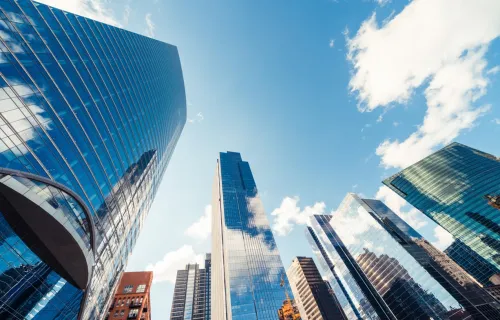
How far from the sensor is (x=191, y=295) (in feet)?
421

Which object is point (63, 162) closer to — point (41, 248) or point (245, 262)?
point (41, 248)

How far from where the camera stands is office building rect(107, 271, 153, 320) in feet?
196

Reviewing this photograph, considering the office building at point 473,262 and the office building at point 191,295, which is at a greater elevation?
the office building at point 191,295

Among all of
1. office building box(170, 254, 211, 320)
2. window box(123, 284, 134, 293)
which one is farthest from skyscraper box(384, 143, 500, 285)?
office building box(170, 254, 211, 320)

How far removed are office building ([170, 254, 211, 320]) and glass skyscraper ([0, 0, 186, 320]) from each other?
9752cm

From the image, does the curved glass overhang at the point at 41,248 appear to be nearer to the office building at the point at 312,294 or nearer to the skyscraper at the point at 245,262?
the skyscraper at the point at 245,262

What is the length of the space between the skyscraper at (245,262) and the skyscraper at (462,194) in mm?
72095

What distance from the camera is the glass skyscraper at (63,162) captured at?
70.9 feet

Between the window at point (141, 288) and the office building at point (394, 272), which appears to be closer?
the office building at point (394, 272)

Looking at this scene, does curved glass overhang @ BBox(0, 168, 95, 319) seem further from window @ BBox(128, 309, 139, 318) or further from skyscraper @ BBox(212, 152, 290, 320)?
skyscraper @ BBox(212, 152, 290, 320)

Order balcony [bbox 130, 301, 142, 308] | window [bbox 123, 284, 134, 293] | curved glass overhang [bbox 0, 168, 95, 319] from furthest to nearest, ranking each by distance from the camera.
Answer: window [bbox 123, 284, 134, 293] → balcony [bbox 130, 301, 142, 308] → curved glass overhang [bbox 0, 168, 95, 319]

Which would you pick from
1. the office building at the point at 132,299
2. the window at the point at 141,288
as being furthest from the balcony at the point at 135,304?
the window at the point at 141,288

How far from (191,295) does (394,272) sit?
362 ft

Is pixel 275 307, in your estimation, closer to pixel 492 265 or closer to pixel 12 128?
pixel 492 265
